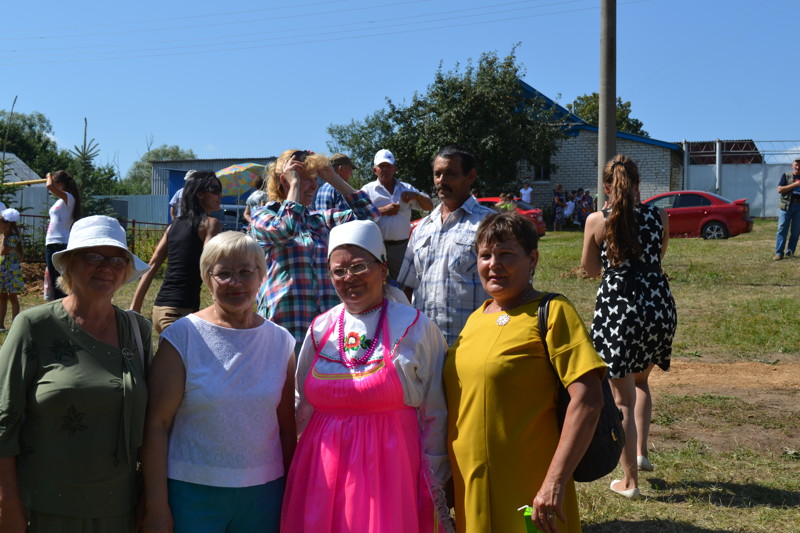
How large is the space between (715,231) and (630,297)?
61.8ft

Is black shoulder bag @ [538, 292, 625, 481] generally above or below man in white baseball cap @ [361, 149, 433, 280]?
below

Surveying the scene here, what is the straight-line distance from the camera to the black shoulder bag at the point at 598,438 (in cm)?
273

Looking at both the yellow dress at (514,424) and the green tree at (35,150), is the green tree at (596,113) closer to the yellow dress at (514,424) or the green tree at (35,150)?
the green tree at (35,150)

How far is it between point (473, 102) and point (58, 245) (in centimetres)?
2157

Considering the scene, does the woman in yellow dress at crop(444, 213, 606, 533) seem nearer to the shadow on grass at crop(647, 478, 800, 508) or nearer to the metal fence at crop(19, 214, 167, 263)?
the shadow on grass at crop(647, 478, 800, 508)

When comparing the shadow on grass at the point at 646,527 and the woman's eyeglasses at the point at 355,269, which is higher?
the woman's eyeglasses at the point at 355,269

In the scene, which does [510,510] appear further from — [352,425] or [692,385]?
[692,385]

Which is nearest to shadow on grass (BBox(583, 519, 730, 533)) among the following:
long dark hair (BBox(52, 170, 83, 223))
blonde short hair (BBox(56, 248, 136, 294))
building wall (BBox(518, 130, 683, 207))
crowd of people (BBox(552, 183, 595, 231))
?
blonde short hair (BBox(56, 248, 136, 294))

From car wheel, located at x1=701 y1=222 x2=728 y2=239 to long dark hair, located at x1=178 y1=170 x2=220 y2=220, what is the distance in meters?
19.1

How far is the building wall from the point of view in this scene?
31.5 m

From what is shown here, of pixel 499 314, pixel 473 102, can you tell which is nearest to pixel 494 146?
pixel 473 102

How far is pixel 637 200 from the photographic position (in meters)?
4.73

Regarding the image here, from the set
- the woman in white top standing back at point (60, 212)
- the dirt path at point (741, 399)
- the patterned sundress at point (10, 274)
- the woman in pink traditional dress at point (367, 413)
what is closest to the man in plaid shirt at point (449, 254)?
the woman in pink traditional dress at point (367, 413)

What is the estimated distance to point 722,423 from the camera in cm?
611
